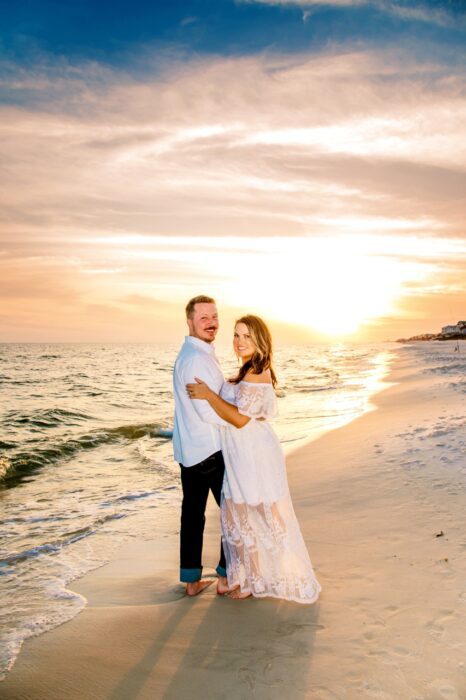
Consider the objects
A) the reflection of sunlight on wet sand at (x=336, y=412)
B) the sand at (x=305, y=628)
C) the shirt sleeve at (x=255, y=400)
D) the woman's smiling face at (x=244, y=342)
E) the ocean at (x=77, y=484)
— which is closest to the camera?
the sand at (x=305, y=628)

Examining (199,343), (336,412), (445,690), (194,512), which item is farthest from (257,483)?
(336,412)

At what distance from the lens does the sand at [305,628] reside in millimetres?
3148

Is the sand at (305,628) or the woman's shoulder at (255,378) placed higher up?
the woman's shoulder at (255,378)

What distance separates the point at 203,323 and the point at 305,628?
261 cm

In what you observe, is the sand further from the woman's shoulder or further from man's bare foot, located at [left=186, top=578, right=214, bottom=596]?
the woman's shoulder

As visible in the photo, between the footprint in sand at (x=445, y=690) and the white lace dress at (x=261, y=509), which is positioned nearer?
the footprint in sand at (x=445, y=690)

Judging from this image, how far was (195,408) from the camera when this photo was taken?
4.32 meters

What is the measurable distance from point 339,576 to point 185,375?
92.7 inches

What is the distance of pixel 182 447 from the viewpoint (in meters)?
4.45

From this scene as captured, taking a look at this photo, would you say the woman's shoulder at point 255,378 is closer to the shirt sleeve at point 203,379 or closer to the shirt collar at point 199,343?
the shirt sleeve at point 203,379

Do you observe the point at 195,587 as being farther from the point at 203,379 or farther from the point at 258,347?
the point at 258,347

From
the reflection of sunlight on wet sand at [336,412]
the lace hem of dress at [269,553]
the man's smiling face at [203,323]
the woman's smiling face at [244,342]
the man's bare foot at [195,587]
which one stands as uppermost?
the man's smiling face at [203,323]

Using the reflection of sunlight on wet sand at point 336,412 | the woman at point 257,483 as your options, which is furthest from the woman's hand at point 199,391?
the reflection of sunlight on wet sand at point 336,412

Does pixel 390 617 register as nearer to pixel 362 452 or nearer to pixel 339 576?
pixel 339 576
